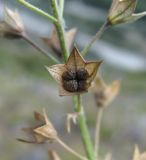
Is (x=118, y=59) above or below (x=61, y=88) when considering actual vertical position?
below

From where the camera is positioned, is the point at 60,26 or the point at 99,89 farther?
the point at 99,89

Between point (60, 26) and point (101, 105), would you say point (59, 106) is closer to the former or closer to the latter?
point (101, 105)

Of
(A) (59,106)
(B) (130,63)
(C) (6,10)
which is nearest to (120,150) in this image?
(A) (59,106)

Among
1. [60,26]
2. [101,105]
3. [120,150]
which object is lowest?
[120,150]

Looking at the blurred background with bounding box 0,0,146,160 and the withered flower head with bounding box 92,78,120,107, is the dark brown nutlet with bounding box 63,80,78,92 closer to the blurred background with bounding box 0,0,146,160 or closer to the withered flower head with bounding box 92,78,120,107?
the withered flower head with bounding box 92,78,120,107

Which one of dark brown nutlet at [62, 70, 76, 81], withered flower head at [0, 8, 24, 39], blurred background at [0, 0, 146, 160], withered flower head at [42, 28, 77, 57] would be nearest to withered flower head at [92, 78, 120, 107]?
withered flower head at [42, 28, 77, 57]

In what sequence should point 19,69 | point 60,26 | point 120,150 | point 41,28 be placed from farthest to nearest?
point 41,28
point 19,69
point 120,150
point 60,26
